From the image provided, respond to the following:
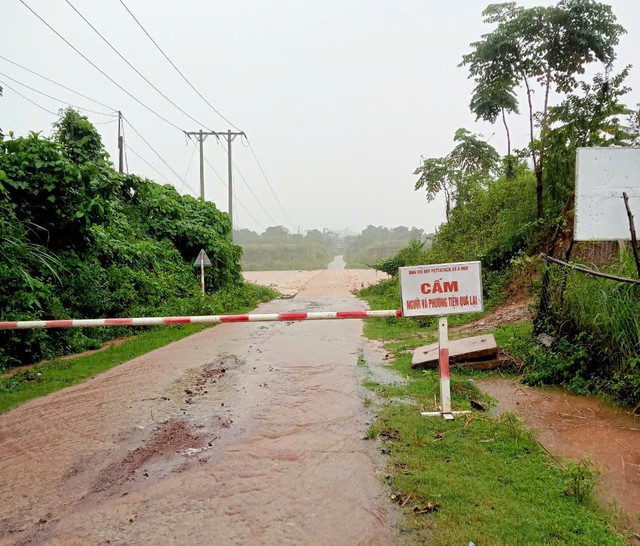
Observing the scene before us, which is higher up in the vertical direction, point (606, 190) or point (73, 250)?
point (606, 190)

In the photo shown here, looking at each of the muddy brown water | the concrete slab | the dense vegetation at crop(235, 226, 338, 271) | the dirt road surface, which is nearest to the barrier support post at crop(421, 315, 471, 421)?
the muddy brown water

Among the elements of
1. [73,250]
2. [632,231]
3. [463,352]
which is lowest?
[463,352]

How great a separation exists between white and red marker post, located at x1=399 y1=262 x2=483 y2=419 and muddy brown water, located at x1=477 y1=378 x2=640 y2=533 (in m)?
0.82

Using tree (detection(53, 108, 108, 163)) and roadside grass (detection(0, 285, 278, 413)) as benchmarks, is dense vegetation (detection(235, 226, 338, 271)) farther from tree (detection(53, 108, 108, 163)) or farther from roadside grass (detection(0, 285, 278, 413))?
roadside grass (detection(0, 285, 278, 413))

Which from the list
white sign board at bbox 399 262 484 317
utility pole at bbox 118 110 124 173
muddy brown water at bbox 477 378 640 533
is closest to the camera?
muddy brown water at bbox 477 378 640 533

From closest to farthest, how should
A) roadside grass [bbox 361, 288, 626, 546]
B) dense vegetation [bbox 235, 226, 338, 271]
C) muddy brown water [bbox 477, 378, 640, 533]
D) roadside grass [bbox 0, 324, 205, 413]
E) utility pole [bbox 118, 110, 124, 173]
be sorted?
1. roadside grass [bbox 361, 288, 626, 546]
2. muddy brown water [bbox 477, 378, 640, 533]
3. roadside grass [bbox 0, 324, 205, 413]
4. utility pole [bbox 118, 110, 124, 173]
5. dense vegetation [bbox 235, 226, 338, 271]

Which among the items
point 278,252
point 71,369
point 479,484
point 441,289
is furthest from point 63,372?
point 278,252

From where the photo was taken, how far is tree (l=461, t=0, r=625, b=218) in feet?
35.2

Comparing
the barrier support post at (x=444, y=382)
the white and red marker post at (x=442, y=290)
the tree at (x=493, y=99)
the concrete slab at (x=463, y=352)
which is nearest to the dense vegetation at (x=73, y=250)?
the white and red marker post at (x=442, y=290)

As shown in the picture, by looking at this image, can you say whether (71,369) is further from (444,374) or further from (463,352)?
(463,352)

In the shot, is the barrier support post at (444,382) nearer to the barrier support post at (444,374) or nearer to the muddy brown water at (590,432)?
the barrier support post at (444,374)

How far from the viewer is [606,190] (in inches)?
199

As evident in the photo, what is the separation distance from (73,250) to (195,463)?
7673 mm

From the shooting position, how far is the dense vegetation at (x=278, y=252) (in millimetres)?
75500
